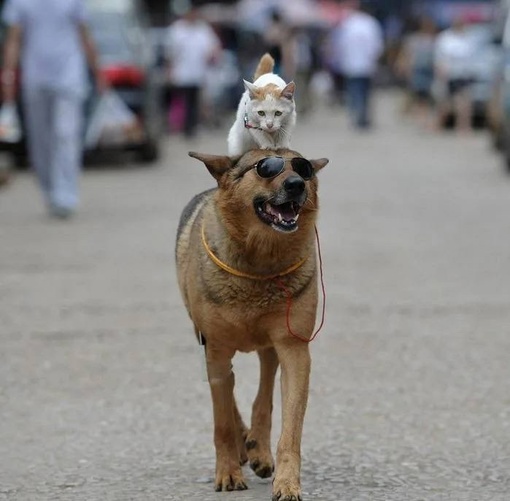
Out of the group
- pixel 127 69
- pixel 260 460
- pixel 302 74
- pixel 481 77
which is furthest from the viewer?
pixel 302 74

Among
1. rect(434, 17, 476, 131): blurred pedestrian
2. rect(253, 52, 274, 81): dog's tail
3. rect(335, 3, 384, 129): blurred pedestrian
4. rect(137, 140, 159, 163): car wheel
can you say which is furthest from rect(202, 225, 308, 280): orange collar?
rect(335, 3, 384, 129): blurred pedestrian

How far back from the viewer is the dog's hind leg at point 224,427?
224 inches

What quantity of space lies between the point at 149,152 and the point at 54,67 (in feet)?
23.3

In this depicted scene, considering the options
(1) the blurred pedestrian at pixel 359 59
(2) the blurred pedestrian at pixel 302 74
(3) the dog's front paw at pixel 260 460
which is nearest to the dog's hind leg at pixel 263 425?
(3) the dog's front paw at pixel 260 460

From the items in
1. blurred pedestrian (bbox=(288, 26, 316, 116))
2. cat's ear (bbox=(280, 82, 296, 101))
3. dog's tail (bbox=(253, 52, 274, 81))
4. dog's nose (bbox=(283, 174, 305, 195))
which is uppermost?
dog's tail (bbox=(253, 52, 274, 81))

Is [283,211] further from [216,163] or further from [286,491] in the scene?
[286,491]

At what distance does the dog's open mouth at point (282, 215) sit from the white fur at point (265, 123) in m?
0.45

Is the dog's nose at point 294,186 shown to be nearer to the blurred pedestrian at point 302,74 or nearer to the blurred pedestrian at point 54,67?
the blurred pedestrian at point 54,67

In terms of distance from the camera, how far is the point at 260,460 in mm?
5965

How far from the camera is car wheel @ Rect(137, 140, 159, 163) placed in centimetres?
2117

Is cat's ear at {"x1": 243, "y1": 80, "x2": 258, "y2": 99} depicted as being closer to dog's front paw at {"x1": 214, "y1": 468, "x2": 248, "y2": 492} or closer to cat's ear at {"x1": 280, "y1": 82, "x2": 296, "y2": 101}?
cat's ear at {"x1": 280, "y1": 82, "x2": 296, "y2": 101}

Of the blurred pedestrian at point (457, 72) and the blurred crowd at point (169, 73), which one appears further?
the blurred pedestrian at point (457, 72)

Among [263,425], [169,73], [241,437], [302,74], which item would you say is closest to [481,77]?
[169,73]

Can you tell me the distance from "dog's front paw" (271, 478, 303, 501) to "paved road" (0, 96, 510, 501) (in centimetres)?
39
